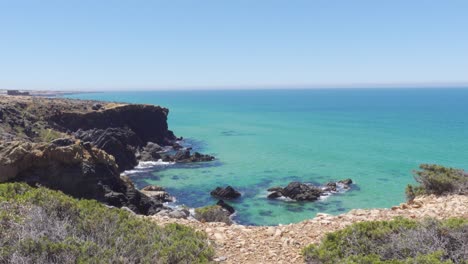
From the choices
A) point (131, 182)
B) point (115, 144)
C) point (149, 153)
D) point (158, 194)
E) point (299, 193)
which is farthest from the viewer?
point (149, 153)

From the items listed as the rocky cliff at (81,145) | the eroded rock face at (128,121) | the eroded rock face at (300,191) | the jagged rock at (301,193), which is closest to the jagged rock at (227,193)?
the eroded rock face at (300,191)

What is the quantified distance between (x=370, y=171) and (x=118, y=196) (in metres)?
31.3

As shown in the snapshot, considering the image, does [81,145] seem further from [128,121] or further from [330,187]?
[128,121]

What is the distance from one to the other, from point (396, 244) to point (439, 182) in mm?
9031

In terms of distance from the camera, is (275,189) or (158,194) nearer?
(158,194)

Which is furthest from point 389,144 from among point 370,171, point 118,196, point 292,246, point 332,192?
point 292,246

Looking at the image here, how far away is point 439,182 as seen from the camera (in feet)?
47.1

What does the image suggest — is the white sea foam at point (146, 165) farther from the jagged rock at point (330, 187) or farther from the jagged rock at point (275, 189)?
the jagged rock at point (330, 187)

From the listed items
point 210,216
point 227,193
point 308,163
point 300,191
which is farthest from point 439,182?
point 308,163

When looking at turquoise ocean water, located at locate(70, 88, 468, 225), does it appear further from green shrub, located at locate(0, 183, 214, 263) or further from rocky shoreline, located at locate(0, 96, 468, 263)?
green shrub, located at locate(0, 183, 214, 263)

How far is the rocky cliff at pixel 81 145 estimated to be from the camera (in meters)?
24.2

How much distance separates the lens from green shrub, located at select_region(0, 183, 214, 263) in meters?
5.83

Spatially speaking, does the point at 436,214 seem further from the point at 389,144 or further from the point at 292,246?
the point at 389,144

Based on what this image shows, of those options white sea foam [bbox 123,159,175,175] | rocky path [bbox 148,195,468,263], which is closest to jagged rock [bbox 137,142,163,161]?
white sea foam [bbox 123,159,175,175]
